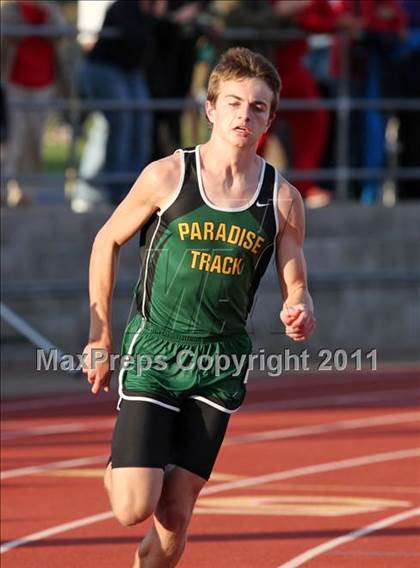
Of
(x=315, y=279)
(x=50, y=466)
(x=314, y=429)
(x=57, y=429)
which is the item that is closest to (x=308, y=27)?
(x=315, y=279)

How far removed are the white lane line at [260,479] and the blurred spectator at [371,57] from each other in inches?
196

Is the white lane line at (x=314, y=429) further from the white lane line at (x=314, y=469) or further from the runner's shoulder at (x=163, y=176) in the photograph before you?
the runner's shoulder at (x=163, y=176)

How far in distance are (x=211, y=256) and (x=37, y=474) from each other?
4.21m

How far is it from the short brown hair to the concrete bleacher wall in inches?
303

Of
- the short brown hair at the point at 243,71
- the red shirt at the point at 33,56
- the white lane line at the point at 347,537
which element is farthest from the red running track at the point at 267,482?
the red shirt at the point at 33,56

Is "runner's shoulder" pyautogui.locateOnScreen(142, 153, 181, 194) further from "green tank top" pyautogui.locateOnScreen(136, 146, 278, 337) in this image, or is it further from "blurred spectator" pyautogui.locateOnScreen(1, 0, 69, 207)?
"blurred spectator" pyautogui.locateOnScreen(1, 0, 69, 207)

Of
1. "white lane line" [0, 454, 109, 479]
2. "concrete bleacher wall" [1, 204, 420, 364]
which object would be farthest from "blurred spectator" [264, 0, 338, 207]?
"white lane line" [0, 454, 109, 479]

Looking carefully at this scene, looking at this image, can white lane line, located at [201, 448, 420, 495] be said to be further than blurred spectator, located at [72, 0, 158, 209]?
No

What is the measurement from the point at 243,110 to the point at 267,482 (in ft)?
13.8

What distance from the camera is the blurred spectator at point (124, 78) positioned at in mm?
13297

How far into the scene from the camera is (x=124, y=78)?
1364 centimetres

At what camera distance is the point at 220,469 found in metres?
9.72

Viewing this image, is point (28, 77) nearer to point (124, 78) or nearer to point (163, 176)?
point (124, 78)

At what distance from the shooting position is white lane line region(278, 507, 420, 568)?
7.27 meters
